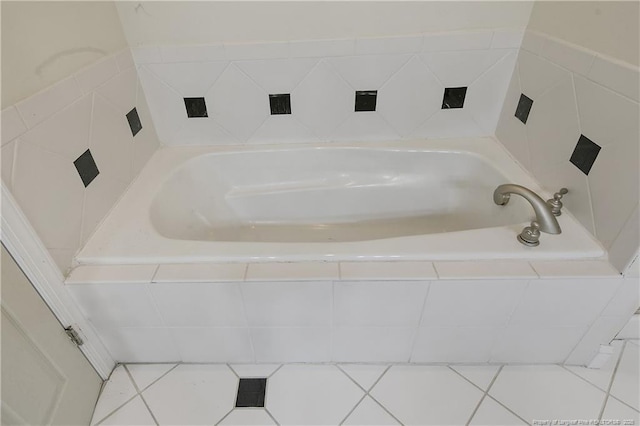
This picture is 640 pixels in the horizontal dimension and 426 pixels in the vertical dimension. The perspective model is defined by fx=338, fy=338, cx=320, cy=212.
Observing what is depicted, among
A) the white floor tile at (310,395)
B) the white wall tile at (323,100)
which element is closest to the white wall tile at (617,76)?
the white wall tile at (323,100)

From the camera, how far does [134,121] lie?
1.25m

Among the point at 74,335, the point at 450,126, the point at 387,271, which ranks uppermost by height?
the point at 450,126

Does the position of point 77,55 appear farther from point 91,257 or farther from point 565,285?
point 565,285

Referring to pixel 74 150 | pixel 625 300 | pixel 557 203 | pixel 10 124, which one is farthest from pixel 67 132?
pixel 625 300

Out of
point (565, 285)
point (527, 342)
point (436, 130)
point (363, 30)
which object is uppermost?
point (363, 30)

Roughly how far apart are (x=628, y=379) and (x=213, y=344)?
1.30 meters

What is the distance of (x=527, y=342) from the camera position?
3.33 ft

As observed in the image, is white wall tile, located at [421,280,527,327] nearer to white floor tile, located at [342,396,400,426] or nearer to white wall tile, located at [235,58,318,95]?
white floor tile, located at [342,396,400,426]

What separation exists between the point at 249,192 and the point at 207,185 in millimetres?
175

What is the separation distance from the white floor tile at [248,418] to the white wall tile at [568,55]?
133 cm

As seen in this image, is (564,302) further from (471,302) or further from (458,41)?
(458,41)

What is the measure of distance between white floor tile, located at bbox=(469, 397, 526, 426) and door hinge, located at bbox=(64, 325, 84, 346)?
1121 mm

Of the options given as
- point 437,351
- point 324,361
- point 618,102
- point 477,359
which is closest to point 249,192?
point 324,361

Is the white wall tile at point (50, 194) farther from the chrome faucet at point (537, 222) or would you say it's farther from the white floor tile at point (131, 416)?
the chrome faucet at point (537, 222)
